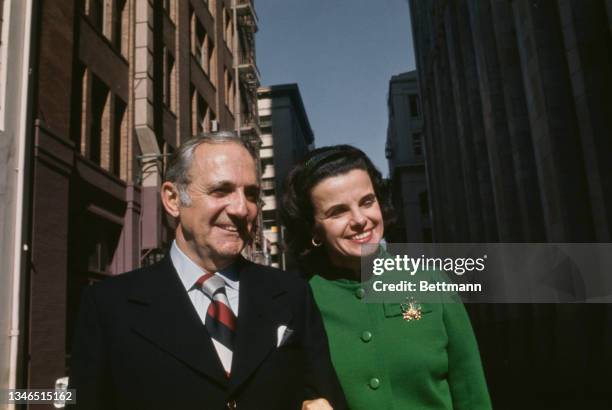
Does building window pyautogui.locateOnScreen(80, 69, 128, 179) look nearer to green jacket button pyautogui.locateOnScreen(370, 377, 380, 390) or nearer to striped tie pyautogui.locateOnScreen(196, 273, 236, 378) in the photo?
striped tie pyautogui.locateOnScreen(196, 273, 236, 378)

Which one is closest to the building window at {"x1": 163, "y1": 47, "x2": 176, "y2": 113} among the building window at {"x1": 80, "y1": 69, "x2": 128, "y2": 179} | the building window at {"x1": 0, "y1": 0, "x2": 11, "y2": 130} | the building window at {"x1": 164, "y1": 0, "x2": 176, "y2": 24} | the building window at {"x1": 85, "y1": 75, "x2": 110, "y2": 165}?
the building window at {"x1": 164, "y1": 0, "x2": 176, "y2": 24}

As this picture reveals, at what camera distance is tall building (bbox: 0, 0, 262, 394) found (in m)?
10.6

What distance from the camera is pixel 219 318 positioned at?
98.1 inches

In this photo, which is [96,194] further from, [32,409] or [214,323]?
[214,323]

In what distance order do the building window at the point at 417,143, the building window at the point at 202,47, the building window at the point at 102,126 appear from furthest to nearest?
1. the building window at the point at 417,143
2. the building window at the point at 202,47
3. the building window at the point at 102,126

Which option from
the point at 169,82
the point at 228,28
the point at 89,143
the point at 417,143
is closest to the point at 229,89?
the point at 228,28

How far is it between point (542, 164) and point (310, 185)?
41.2 ft

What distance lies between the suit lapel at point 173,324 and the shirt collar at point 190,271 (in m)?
0.07

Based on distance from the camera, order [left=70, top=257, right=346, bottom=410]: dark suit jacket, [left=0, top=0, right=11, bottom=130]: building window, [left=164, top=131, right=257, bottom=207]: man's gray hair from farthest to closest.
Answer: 1. [left=0, top=0, right=11, bottom=130]: building window
2. [left=164, top=131, right=257, bottom=207]: man's gray hair
3. [left=70, top=257, right=346, bottom=410]: dark suit jacket

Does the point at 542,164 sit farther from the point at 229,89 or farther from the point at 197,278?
the point at 229,89

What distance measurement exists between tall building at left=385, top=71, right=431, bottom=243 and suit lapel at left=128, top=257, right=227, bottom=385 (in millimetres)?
57062

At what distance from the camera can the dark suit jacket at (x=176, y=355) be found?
7.50 feet

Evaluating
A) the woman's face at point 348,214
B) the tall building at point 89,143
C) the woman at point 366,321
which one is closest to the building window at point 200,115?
the tall building at point 89,143

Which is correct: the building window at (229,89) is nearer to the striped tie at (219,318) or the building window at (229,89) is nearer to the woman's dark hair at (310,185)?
the woman's dark hair at (310,185)
